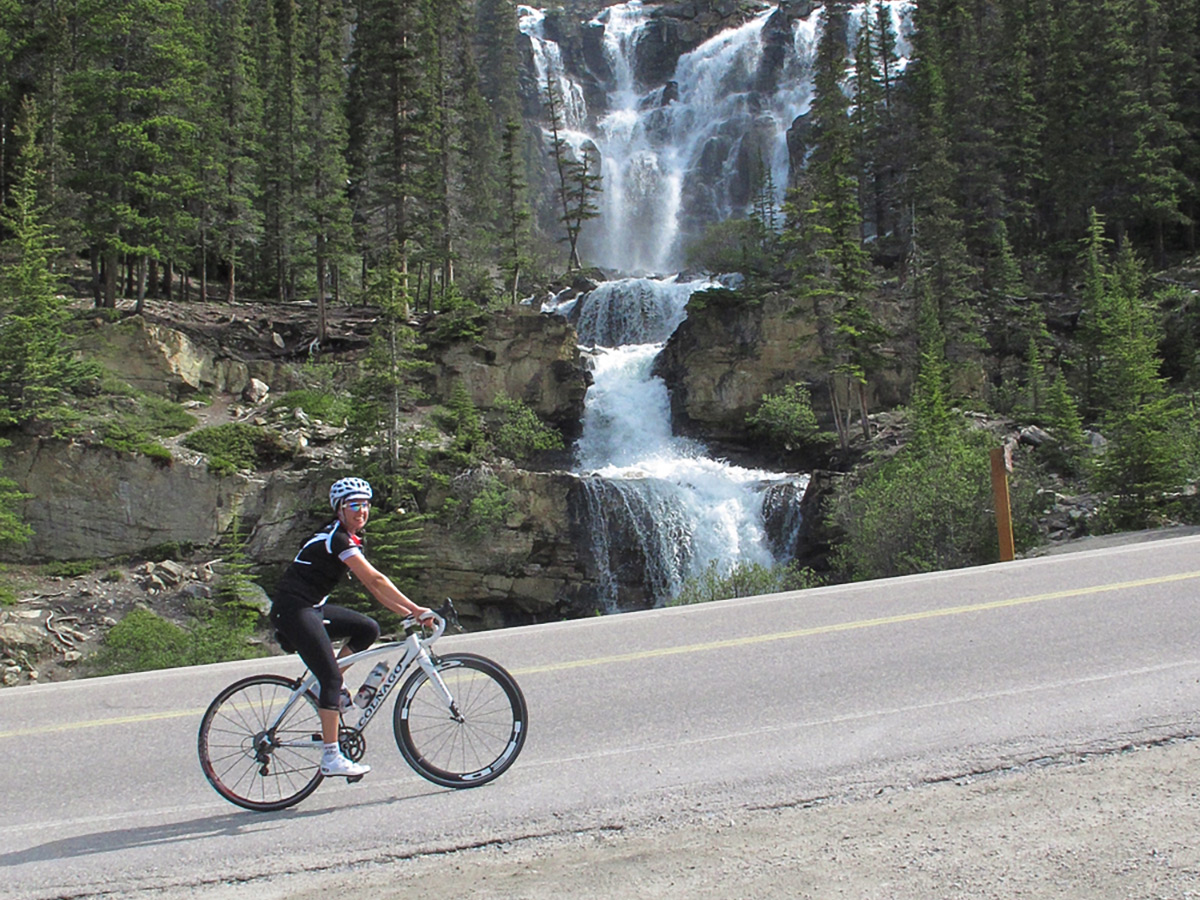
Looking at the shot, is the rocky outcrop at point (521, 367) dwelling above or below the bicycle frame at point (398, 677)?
above

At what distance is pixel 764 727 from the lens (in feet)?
18.7

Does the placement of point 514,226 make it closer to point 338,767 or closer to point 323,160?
point 323,160

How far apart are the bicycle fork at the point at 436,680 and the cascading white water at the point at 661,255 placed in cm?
1511

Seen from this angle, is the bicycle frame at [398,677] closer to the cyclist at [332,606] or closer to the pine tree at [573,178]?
the cyclist at [332,606]

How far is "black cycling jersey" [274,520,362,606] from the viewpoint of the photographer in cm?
517

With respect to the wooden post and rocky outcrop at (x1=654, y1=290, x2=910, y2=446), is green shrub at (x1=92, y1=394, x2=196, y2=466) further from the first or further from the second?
the wooden post

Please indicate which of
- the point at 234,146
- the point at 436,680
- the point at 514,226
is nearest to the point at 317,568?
the point at 436,680

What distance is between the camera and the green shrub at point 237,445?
28500 millimetres

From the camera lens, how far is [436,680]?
16.9 feet

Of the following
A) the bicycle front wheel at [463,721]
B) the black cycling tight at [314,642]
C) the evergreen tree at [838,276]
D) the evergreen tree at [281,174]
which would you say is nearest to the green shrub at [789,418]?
the evergreen tree at [838,276]

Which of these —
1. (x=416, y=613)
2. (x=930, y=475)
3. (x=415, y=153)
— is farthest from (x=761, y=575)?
(x=415, y=153)

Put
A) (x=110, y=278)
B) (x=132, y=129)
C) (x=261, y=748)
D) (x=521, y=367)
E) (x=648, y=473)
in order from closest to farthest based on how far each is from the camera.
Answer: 1. (x=261, y=748)
2. (x=132, y=129)
3. (x=648, y=473)
4. (x=110, y=278)
5. (x=521, y=367)

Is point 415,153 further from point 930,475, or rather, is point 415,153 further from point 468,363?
point 930,475

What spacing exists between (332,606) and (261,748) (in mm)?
928
